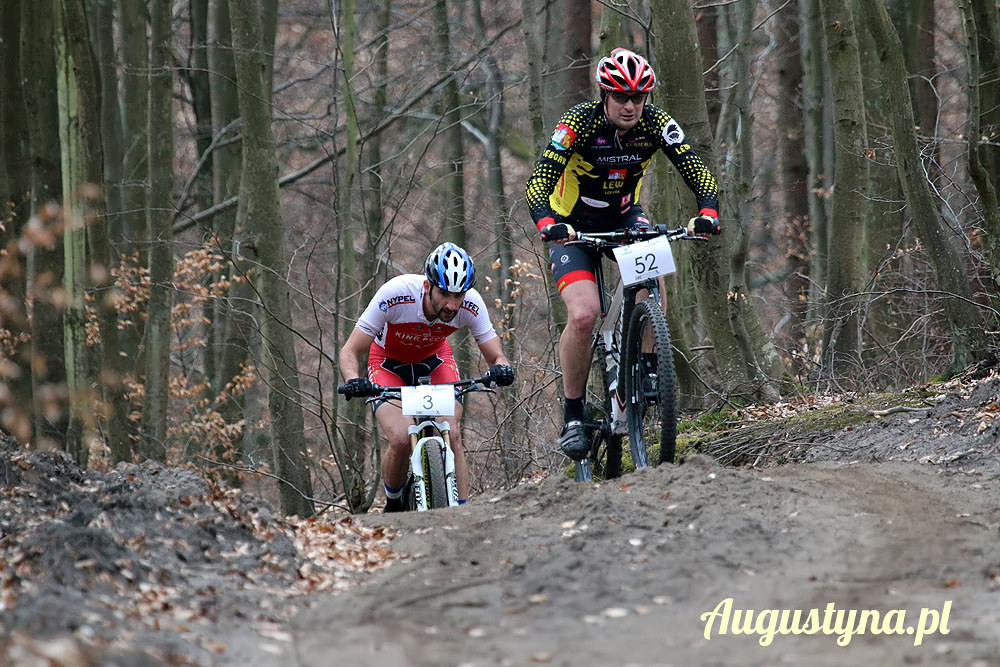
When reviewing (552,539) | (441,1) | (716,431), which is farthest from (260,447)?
(552,539)

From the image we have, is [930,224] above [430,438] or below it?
above

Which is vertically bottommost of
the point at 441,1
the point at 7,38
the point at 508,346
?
the point at 508,346

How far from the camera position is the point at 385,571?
5152 millimetres

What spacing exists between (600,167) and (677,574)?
3.60 m

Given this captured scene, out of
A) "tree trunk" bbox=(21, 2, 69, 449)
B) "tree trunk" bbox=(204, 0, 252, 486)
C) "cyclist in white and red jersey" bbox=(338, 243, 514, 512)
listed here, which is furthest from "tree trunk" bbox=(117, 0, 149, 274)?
"cyclist in white and red jersey" bbox=(338, 243, 514, 512)

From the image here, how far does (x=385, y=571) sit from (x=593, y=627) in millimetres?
1459

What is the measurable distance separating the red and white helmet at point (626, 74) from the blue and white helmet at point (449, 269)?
4.76 feet

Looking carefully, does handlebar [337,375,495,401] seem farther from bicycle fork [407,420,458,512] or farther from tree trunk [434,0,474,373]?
tree trunk [434,0,474,373]

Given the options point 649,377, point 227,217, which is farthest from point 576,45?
point 649,377

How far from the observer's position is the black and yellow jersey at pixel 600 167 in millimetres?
7301

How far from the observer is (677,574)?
14.9 feet

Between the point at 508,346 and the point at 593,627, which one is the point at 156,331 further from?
the point at 593,627

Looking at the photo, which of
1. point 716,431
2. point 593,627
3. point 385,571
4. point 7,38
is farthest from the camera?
point 7,38

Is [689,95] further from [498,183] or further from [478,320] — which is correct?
[498,183]
